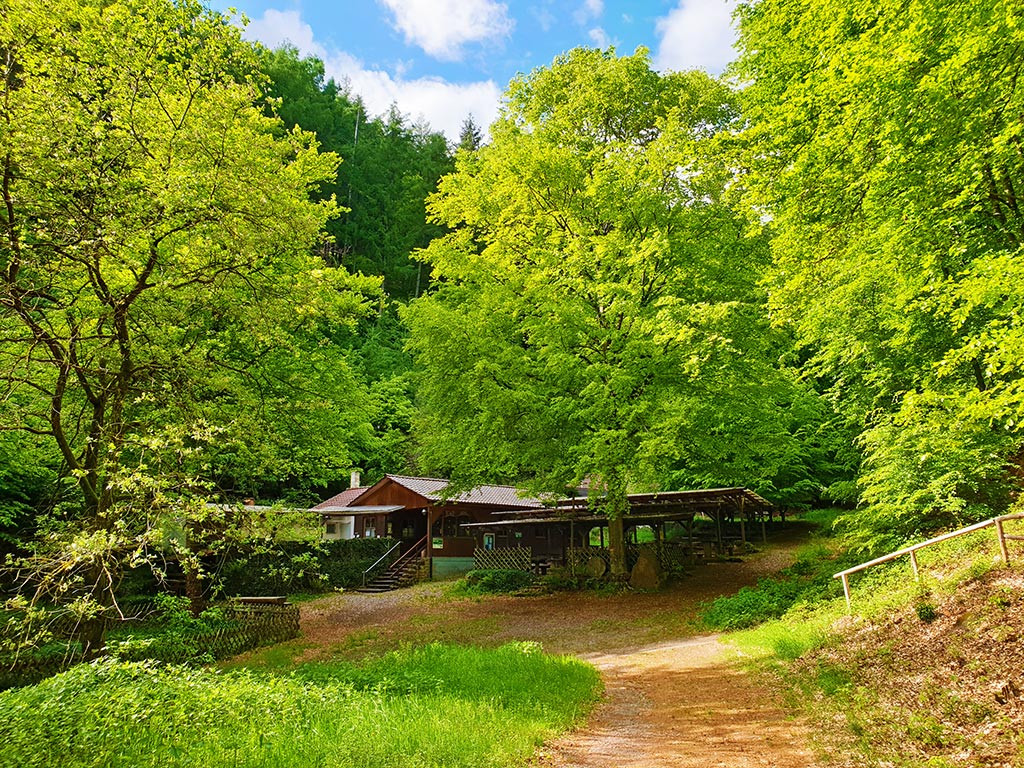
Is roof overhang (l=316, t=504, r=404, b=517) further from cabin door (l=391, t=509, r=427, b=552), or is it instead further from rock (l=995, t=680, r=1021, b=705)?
rock (l=995, t=680, r=1021, b=705)

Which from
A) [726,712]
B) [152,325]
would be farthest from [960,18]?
[152,325]

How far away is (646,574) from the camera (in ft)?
68.6

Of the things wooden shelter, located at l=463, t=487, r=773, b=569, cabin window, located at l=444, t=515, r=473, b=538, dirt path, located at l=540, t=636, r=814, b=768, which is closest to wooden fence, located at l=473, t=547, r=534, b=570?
wooden shelter, located at l=463, t=487, r=773, b=569

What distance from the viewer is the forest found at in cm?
766

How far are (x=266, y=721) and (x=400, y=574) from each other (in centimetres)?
2530

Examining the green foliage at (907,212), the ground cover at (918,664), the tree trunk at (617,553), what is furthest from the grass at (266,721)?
the tree trunk at (617,553)

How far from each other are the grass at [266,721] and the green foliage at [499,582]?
16.2m

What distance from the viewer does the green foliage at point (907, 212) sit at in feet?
25.9

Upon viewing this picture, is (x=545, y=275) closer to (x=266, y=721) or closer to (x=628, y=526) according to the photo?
(x=266, y=721)

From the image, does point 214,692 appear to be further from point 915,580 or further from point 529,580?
point 529,580

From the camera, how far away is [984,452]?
1202 cm

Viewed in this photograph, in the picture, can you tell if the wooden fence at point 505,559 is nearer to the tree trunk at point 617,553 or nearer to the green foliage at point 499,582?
the green foliage at point 499,582

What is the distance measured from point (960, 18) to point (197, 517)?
11609mm

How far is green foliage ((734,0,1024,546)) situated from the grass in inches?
262
